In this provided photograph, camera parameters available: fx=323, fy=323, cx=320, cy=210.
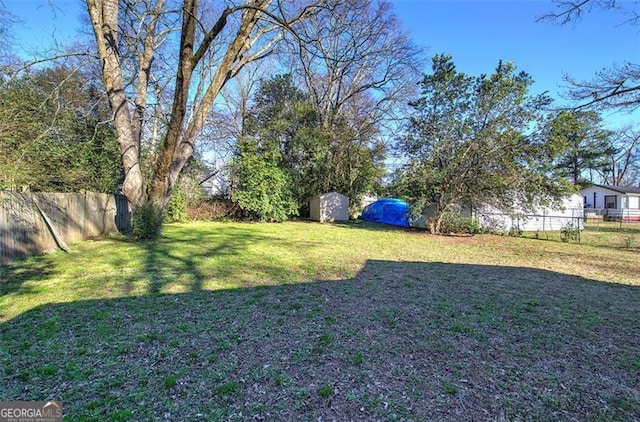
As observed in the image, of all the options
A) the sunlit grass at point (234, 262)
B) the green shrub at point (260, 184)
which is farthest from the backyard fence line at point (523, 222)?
the green shrub at point (260, 184)

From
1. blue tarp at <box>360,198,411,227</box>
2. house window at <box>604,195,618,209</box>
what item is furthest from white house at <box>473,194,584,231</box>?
house window at <box>604,195,618,209</box>

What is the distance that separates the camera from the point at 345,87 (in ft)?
65.3

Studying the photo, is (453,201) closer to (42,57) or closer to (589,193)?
(42,57)

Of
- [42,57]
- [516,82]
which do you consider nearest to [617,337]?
[516,82]

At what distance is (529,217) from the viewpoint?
12672 millimetres

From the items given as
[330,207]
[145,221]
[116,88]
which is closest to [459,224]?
[330,207]

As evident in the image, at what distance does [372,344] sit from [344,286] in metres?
1.89

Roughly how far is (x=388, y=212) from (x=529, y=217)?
23.0 feet

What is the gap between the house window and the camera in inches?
1059

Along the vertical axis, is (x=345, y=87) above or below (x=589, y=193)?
above

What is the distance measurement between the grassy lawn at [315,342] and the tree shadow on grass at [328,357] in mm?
13

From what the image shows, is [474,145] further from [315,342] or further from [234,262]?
[315,342]

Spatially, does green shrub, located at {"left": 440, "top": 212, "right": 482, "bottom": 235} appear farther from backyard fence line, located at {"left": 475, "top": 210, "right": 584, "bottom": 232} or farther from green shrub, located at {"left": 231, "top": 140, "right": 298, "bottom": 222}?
green shrub, located at {"left": 231, "top": 140, "right": 298, "bottom": 222}

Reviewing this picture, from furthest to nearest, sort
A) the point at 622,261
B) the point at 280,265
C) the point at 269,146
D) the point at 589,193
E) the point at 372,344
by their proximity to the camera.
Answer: the point at 589,193
the point at 269,146
the point at 622,261
the point at 280,265
the point at 372,344
